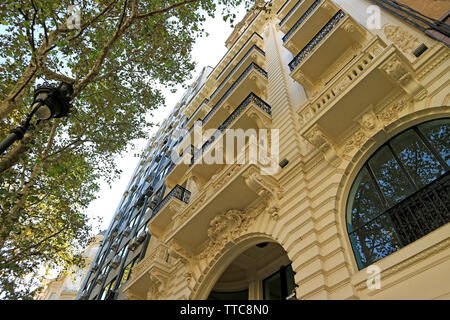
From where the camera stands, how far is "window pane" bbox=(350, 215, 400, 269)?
613cm

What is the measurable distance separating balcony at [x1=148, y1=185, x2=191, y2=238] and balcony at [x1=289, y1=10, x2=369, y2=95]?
8757 millimetres

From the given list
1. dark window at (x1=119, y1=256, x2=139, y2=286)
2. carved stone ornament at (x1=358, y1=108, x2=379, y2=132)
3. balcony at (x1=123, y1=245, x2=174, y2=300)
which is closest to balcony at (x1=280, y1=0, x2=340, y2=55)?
carved stone ornament at (x1=358, y1=108, x2=379, y2=132)

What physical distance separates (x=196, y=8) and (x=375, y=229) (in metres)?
13.2

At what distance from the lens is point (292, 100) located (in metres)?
12.8

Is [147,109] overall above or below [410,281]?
above

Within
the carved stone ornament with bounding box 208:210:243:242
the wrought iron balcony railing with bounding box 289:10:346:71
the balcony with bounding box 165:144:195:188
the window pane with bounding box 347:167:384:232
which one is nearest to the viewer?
the window pane with bounding box 347:167:384:232

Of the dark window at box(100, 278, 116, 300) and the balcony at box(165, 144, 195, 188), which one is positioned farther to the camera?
the dark window at box(100, 278, 116, 300)

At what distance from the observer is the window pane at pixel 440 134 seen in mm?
6125

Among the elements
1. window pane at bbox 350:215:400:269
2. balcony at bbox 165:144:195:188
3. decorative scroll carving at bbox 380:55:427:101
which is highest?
balcony at bbox 165:144:195:188

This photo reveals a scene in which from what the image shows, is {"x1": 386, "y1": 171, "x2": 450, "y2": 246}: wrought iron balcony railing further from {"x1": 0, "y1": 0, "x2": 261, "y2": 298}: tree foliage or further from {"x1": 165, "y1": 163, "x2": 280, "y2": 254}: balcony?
{"x1": 0, "y1": 0, "x2": 261, "y2": 298}: tree foliage

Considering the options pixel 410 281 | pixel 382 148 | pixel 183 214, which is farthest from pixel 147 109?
pixel 410 281

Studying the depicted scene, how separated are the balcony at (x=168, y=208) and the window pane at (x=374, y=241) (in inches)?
404

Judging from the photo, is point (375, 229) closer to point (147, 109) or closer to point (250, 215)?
point (250, 215)

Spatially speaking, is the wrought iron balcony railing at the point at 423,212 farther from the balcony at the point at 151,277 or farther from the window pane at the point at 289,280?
the balcony at the point at 151,277
